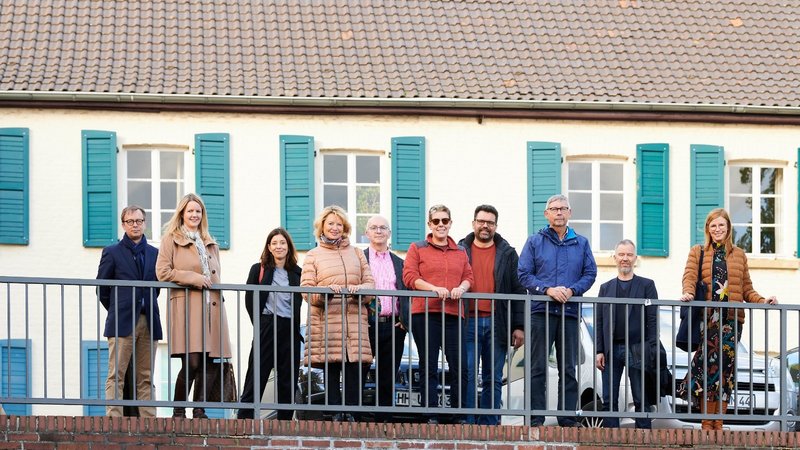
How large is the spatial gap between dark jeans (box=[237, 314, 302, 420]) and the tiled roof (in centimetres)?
1123

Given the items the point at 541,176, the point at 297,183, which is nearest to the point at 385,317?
the point at 297,183

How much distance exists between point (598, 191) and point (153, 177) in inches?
246

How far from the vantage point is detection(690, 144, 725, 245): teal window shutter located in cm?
2467

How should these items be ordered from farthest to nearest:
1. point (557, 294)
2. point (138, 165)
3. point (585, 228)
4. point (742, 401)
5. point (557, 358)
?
point (585, 228) < point (138, 165) < point (742, 401) < point (557, 358) < point (557, 294)

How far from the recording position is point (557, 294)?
12.9 m

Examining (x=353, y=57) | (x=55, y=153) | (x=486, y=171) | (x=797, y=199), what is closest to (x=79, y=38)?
(x=55, y=153)

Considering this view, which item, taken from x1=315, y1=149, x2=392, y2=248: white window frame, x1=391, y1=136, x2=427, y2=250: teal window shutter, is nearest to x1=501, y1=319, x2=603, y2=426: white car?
x1=391, y1=136, x2=427, y2=250: teal window shutter

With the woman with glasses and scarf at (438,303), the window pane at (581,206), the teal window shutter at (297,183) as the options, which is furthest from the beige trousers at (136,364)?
the window pane at (581,206)

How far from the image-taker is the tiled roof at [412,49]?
24.2 m

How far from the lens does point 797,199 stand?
80.5ft

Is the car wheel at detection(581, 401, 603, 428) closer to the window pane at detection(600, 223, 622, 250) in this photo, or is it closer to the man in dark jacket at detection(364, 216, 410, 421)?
the man in dark jacket at detection(364, 216, 410, 421)

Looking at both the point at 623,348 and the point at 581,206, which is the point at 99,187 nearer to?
the point at 581,206

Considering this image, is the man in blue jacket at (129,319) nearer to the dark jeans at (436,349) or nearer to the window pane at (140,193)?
the dark jeans at (436,349)

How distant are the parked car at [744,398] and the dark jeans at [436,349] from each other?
1271 mm
